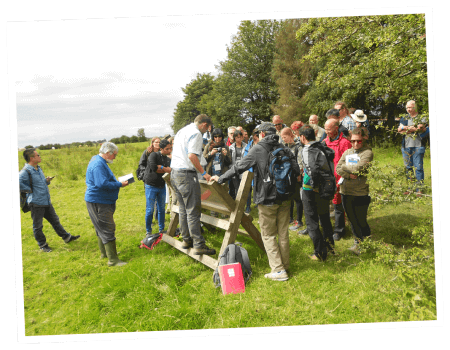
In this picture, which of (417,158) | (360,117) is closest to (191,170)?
(360,117)

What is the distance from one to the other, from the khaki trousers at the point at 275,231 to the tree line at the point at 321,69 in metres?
2.64

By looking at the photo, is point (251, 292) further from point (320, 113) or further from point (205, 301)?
point (320, 113)

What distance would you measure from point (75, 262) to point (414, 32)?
285 inches

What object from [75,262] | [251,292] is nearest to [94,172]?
[75,262]

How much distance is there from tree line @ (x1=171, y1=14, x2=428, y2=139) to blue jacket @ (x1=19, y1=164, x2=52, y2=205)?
5.50m

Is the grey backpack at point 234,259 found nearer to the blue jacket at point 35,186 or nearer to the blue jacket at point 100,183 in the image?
the blue jacket at point 100,183

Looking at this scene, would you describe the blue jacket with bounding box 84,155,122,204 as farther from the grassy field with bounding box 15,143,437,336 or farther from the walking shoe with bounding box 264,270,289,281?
the walking shoe with bounding box 264,270,289,281

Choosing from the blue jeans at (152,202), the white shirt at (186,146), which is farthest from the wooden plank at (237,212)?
the blue jeans at (152,202)

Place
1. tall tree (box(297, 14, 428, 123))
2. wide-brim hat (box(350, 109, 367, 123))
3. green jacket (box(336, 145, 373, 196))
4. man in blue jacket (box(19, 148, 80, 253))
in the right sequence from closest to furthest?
tall tree (box(297, 14, 428, 123)) → green jacket (box(336, 145, 373, 196)) → wide-brim hat (box(350, 109, 367, 123)) → man in blue jacket (box(19, 148, 80, 253))

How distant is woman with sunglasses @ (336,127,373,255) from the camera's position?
4.47 metres

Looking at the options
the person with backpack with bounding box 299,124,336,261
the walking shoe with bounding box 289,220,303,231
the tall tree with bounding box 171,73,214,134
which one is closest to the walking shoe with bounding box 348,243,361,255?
the person with backpack with bounding box 299,124,336,261

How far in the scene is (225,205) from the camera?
454cm

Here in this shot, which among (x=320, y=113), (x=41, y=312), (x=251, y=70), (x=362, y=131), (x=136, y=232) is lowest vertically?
A: (x=41, y=312)

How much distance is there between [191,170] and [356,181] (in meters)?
2.98
